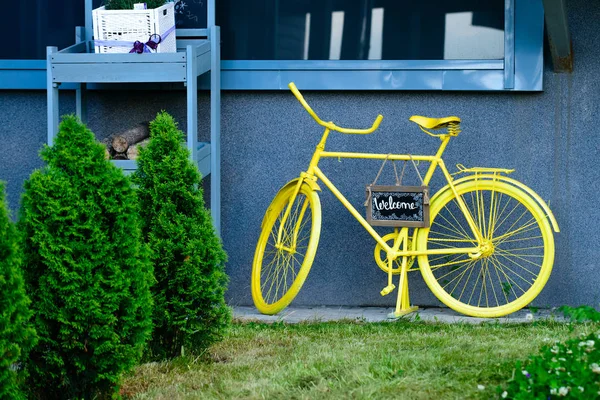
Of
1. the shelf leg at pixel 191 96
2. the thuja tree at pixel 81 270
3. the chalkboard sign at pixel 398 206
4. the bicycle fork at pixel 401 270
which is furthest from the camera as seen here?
the bicycle fork at pixel 401 270

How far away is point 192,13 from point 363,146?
4.76 ft

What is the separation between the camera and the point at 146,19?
225 inches

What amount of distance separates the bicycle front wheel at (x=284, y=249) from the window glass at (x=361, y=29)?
104 centimetres

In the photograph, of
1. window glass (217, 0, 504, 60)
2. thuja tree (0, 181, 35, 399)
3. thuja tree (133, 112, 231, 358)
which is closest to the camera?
thuja tree (0, 181, 35, 399)

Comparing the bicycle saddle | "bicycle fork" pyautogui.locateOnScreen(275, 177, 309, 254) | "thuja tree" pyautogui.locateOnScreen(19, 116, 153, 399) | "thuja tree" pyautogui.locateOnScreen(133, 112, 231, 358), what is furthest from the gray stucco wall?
"thuja tree" pyautogui.locateOnScreen(19, 116, 153, 399)

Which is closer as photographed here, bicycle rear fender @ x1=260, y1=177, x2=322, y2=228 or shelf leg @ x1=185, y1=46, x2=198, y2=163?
shelf leg @ x1=185, y1=46, x2=198, y2=163

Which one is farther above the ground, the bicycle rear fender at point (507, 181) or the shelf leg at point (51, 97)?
the shelf leg at point (51, 97)

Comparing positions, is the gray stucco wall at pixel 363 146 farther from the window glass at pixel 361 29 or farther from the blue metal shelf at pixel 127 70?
the blue metal shelf at pixel 127 70

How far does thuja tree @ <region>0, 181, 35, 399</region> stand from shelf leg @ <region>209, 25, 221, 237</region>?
111 inches

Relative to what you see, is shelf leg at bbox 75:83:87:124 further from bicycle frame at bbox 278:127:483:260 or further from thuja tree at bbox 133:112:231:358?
thuja tree at bbox 133:112:231:358

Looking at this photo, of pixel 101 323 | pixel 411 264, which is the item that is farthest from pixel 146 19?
pixel 101 323

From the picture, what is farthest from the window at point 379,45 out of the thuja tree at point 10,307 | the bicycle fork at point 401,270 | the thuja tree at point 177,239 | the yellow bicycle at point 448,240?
the thuja tree at point 10,307

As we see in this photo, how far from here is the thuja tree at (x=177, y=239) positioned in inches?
171

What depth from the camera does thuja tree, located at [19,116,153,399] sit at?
3.57m
